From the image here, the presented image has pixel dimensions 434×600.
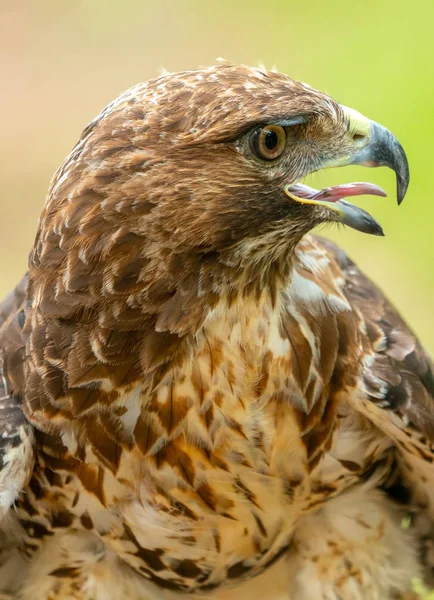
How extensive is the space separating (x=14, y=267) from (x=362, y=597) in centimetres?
348

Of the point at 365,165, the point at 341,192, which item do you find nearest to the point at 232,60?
the point at 365,165

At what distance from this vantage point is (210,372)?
2.54 meters

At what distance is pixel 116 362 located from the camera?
2.46 m

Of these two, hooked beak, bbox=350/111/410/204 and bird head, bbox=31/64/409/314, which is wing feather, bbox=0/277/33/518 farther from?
hooked beak, bbox=350/111/410/204

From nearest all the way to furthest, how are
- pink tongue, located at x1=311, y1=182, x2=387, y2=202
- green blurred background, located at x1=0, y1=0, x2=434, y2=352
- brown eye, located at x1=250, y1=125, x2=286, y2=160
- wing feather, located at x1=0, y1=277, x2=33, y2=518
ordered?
brown eye, located at x1=250, y1=125, x2=286, y2=160 < pink tongue, located at x1=311, y1=182, x2=387, y2=202 < wing feather, located at x1=0, y1=277, x2=33, y2=518 < green blurred background, located at x1=0, y1=0, x2=434, y2=352

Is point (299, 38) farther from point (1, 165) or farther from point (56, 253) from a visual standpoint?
point (56, 253)

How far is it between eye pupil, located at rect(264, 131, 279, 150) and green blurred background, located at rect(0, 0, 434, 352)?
3499mm

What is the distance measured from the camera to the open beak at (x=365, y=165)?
2.34 meters

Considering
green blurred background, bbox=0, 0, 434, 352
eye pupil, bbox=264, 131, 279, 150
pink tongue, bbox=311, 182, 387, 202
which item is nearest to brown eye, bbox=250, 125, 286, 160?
eye pupil, bbox=264, 131, 279, 150

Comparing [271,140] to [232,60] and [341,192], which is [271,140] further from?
[232,60]

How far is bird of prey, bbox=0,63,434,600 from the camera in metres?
2.30

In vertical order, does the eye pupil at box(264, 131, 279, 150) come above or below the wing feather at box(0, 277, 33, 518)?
above

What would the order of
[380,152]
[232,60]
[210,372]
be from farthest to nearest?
[232,60], [210,372], [380,152]

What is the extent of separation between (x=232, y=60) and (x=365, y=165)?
5.23 m
